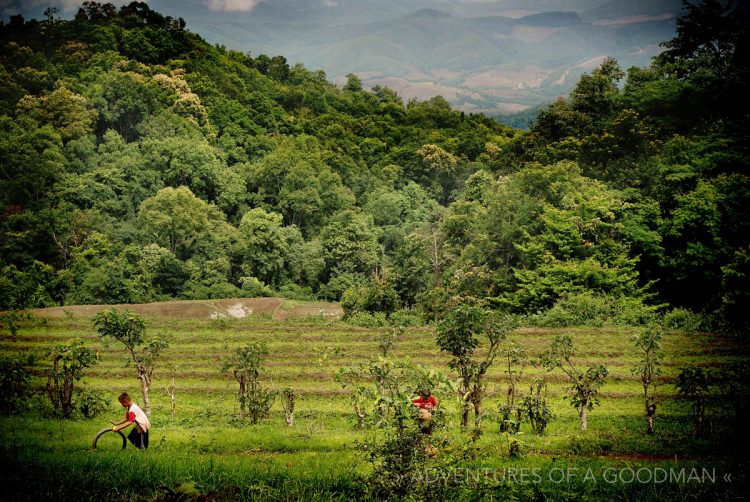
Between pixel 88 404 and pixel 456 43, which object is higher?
pixel 456 43

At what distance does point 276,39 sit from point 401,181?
1991 inches

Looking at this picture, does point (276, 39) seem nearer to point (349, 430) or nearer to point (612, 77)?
point (612, 77)

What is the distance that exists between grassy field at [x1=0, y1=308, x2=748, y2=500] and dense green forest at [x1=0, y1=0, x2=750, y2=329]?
372 inches

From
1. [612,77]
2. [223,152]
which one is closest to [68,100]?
[223,152]

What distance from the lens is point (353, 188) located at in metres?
57.4

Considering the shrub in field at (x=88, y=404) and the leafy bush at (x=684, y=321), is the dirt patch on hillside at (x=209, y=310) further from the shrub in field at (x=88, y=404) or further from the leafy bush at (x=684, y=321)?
the shrub in field at (x=88, y=404)

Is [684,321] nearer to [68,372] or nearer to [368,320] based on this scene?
[368,320]

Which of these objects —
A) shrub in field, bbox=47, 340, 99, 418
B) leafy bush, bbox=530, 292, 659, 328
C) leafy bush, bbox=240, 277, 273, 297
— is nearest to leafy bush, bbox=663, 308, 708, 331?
leafy bush, bbox=530, 292, 659, 328

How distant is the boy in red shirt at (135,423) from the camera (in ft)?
32.3

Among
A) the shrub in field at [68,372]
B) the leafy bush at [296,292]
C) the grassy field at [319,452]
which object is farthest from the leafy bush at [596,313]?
the shrub in field at [68,372]

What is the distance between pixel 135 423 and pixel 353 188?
48279 millimetres

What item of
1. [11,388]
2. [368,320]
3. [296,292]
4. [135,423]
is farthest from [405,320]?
[135,423]

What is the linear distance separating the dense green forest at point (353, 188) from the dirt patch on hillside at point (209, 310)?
312cm

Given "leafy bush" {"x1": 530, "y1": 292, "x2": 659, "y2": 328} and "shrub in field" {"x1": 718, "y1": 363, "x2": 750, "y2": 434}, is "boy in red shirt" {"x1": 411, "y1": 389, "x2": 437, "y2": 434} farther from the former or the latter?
"leafy bush" {"x1": 530, "y1": 292, "x2": 659, "y2": 328}
